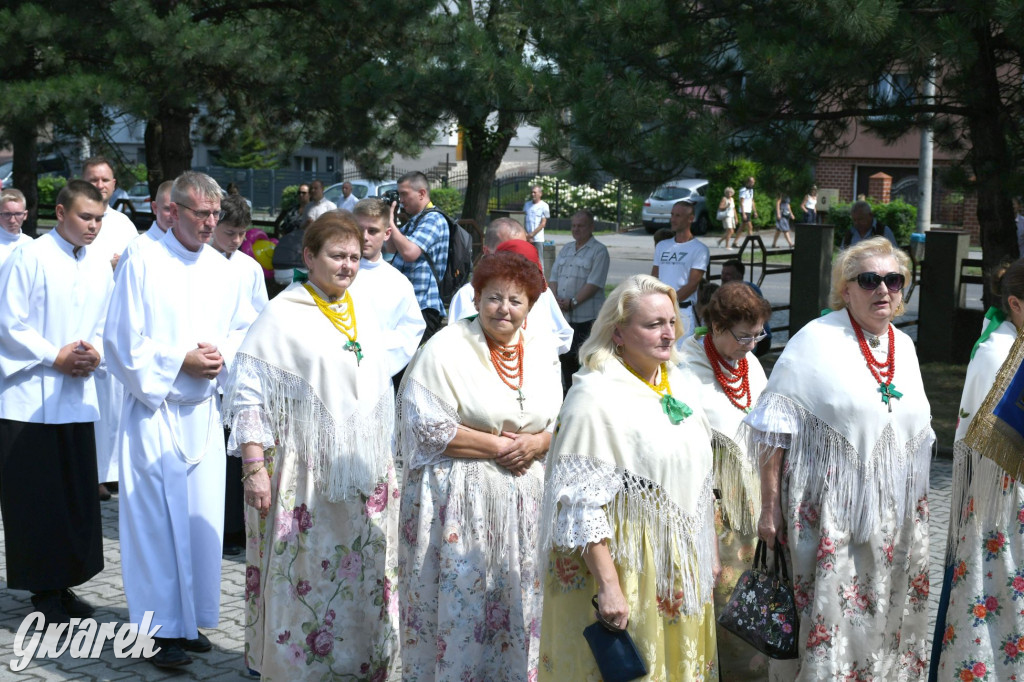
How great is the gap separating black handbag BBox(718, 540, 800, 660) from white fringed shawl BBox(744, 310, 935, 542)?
310mm

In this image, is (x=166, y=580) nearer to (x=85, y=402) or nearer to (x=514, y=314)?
(x=85, y=402)

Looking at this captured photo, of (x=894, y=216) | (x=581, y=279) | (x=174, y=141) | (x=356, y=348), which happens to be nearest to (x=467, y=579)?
(x=356, y=348)

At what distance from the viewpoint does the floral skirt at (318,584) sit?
15.3ft

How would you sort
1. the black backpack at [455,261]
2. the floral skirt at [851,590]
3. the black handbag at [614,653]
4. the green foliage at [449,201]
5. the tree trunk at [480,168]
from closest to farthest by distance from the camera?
the black handbag at [614,653] < the floral skirt at [851,590] < the black backpack at [455,261] < the tree trunk at [480,168] < the green foliage at [449,201]

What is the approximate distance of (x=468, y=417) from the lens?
173 inches

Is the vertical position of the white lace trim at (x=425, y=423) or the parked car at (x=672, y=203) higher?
the parked car at (x=672, y=203)

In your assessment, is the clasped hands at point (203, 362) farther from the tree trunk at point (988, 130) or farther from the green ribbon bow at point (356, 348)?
the tree trunk at point (988, 130)

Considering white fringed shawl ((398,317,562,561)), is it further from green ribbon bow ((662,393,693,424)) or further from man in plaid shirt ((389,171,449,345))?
man in plaid shirt ((389,171,449,345))

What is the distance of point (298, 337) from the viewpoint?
15.2 feet

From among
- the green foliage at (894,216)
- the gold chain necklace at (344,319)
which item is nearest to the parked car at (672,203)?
the green foliage at (894,216)

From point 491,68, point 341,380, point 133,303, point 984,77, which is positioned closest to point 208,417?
point 133,303

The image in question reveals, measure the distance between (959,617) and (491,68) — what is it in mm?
6939

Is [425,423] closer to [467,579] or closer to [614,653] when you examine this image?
[467,579]

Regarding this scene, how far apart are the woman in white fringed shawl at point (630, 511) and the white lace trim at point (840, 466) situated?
0.53 m
